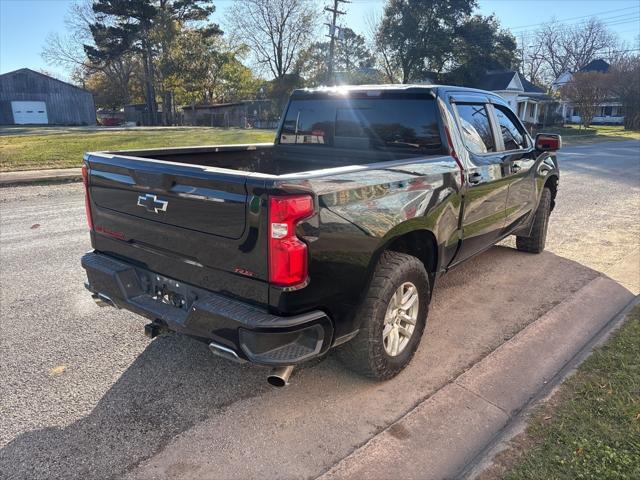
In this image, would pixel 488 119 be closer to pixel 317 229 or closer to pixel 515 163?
pixel 515 163

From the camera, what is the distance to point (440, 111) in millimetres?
3680

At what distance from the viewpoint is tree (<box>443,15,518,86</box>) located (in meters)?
39.9

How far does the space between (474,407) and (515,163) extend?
8.62ft

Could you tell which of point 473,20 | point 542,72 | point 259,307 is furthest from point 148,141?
point 542,72

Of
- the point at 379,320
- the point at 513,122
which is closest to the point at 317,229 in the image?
the point at 379,320

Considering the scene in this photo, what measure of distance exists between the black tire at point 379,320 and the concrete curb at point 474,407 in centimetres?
33

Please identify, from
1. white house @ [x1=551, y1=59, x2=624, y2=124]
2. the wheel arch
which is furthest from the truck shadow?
white house @ [x1=551, y1=59, x2=624, y2=124]

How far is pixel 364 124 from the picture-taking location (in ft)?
13.6

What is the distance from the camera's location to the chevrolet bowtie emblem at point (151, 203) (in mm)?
2766

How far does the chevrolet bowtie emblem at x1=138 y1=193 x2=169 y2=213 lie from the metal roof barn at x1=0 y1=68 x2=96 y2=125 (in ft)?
164

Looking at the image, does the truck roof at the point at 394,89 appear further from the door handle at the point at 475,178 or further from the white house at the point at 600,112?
the white house at the point at 600,112

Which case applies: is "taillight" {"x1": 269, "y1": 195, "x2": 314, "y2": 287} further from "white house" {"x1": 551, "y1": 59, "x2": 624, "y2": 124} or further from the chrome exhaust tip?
"white house" {"x1": 551, "y1": 59, "x2": 624, "y2": 124}

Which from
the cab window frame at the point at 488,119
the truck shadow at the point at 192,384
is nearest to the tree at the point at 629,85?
the cab window frame at the point at 488,119

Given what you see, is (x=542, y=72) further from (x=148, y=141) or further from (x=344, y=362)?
(x=344, y=362)
